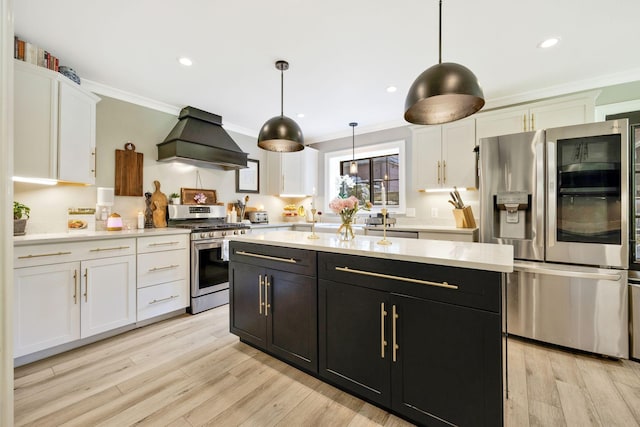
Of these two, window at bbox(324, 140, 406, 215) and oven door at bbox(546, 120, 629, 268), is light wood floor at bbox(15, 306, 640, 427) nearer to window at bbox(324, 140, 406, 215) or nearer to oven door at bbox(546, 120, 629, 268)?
oven door at bbox(546, 120, 629, 268)

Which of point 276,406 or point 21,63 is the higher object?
point 21,63

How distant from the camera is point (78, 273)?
2.33 metres

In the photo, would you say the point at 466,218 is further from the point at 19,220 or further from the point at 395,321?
the point at 19,220

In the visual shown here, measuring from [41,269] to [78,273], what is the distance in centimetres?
24

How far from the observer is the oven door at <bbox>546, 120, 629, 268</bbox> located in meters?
2.23

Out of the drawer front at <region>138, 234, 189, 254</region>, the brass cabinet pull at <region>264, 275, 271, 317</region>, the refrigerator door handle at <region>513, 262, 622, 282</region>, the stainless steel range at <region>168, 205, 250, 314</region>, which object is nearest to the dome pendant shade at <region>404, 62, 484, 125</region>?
the brass cabinet pull at <region>264, 275, 271, 317</region>

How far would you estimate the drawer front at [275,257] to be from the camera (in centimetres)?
192

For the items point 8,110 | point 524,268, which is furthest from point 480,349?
point 8,110

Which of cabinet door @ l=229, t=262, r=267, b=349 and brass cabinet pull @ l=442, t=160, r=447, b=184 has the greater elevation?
brass cabinet pull @ l=442, t=160, r=447, b=184

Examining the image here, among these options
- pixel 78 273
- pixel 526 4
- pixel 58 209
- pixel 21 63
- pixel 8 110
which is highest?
pixel 526 4

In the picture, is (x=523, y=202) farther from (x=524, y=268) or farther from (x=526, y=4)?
(x=526, y=4)

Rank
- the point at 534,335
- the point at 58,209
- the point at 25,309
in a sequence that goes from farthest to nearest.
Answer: the point at 58,209 → the point at 534,335 → the point at 25,309

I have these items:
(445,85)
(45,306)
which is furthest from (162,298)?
(445,85)

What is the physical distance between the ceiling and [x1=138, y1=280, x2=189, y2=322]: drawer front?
2.22 meters
